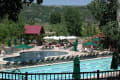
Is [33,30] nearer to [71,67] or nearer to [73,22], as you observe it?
[73,22]

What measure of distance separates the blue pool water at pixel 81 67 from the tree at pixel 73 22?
51.7m

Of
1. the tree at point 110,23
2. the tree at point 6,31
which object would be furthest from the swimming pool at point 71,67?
the tree at point 6,31

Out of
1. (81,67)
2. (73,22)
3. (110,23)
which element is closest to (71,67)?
(81,67)

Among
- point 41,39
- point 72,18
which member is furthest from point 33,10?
point 41,39

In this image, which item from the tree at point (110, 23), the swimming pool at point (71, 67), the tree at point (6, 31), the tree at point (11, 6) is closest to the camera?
the tree at point (11, 6)

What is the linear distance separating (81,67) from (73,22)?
5790 cm

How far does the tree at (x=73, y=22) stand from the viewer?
76812 millimetres

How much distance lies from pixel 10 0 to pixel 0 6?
1.89 feet

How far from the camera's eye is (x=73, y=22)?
78.6 m

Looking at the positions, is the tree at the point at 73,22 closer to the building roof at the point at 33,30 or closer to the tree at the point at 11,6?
the building roof at the point at 33,30

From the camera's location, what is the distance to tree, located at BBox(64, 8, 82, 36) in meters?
76.8

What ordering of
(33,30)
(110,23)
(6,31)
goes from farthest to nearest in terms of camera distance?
(33,30), (6,31), (110,23)

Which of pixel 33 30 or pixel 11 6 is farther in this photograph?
pixel 33 30

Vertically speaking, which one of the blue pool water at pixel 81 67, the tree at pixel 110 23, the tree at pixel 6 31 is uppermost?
the tree at pixel 110 23
